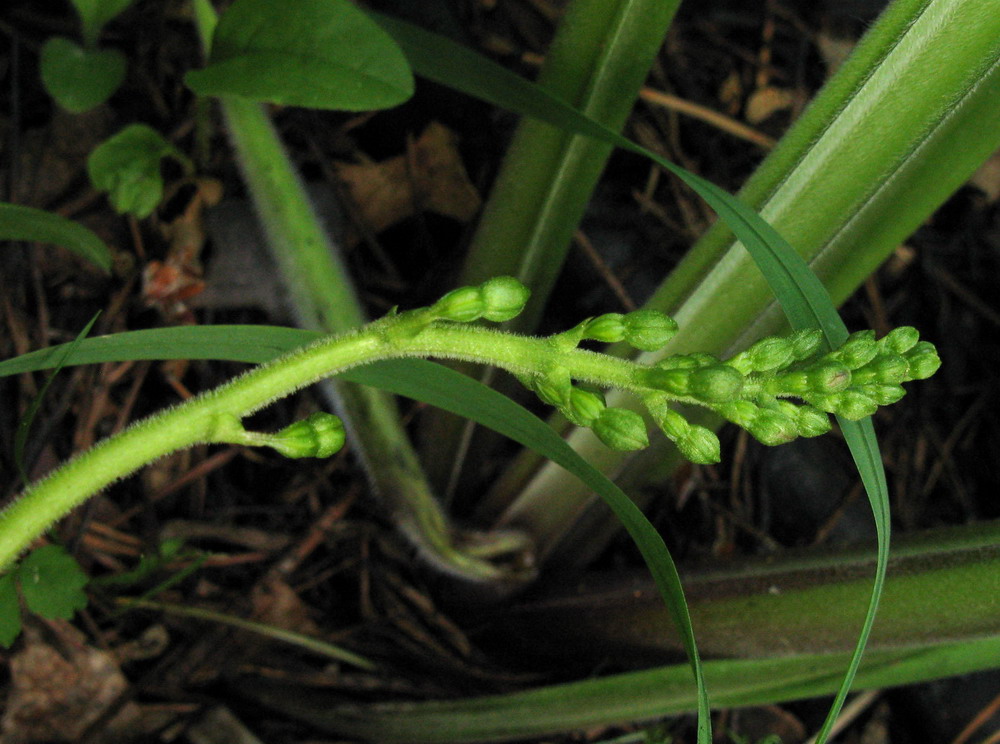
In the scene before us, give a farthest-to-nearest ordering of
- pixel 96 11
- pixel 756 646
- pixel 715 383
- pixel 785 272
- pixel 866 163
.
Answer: pixel 96 11
pixel 756 646
pixel 866 163
pixel 785 272
pixel 715 383

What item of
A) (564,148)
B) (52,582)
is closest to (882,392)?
(564,148)

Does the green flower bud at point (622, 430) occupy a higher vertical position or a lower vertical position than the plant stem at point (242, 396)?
higher

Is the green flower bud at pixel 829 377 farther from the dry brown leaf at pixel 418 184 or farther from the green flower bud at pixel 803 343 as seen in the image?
the dry brown leaf at pixel 418 184

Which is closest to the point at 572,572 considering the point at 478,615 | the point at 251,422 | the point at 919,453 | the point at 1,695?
the point at 478,615

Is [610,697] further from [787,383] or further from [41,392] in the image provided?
Answer: [41,392]

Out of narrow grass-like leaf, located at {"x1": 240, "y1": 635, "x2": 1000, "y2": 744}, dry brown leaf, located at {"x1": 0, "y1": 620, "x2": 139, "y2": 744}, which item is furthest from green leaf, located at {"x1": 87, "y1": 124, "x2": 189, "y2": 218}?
narrow grass-like leaf, located at {"x1": 240, "y1": 635, "x2": 1000, "y2": 744}

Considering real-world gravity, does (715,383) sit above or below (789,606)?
above

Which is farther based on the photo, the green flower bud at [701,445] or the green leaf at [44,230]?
the green leaf at [44,230]

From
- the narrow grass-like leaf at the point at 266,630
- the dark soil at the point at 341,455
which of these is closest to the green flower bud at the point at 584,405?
the dark soil at the point at 341,455
